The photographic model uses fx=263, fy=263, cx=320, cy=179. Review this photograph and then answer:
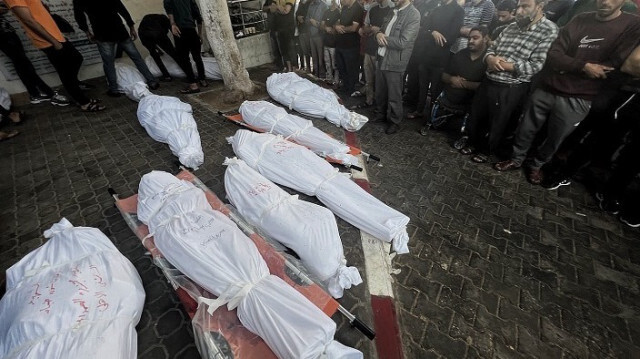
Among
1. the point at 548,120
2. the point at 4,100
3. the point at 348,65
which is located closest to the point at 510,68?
the point at 548,120

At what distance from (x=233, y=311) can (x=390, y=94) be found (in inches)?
162

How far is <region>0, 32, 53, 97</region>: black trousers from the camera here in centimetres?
516

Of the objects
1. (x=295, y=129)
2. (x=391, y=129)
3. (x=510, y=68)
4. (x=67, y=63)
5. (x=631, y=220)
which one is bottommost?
(x=631, y=220)

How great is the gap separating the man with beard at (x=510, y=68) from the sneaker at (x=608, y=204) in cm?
137

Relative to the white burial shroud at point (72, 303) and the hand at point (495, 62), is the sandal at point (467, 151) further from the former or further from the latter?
the white burial shroud at point (72, 303)

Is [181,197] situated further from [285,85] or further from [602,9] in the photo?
[602,9]

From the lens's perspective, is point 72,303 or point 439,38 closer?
point 72,303

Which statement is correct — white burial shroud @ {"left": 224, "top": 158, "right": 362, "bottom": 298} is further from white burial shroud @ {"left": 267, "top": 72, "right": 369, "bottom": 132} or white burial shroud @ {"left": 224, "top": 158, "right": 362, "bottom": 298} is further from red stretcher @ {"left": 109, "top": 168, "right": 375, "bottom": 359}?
white burial shroud @ {"left": 267, "top": 72, "right": 369, "bottom": 132}

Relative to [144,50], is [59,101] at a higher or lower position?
lower

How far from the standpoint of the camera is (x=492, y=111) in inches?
153

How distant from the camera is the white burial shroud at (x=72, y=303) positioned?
5.04ft

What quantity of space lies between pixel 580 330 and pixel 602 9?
3.19m

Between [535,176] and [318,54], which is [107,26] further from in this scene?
[535,176]

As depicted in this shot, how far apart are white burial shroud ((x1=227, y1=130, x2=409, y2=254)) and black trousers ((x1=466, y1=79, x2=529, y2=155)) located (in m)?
2.43
